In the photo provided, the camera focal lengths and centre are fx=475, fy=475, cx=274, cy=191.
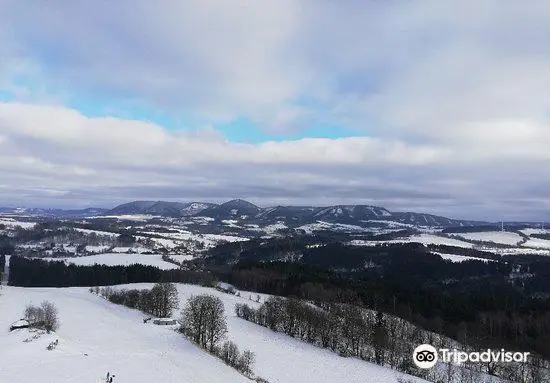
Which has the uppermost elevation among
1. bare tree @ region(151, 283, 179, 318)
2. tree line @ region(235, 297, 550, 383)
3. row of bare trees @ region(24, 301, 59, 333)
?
row of bare trees @ region(24, 301, 59, 333)

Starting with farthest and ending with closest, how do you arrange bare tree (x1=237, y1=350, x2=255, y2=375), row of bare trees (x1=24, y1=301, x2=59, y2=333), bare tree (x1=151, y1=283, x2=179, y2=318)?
bare tree (x1=151, y1=283, x2=179, y2=318) < row of bare trees (x1=24, y1=301, x2=59, y2=333) < bare tree (x1=237, y1=350, x2=255, y2=375)

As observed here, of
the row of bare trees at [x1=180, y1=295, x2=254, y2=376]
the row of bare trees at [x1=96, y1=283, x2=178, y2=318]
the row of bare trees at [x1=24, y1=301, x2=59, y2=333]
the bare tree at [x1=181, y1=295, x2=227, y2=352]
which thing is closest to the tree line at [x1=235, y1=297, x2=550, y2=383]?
the row of bare trees at [x1=96, y1=283, x2=178, y2=318]

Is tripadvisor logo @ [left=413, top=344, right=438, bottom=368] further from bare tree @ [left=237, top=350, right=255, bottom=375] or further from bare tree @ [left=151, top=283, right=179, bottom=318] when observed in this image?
bare tree @ [left=151, top=283, right=179, bottom=318]

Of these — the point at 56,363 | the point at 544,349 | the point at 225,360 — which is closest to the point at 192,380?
the point at 56,363

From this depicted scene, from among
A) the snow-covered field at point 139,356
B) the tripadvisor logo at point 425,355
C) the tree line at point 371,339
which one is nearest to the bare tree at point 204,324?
the snow-covered field at point 139,356

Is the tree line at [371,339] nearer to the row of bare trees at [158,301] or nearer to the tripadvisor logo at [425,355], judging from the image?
the tripadvisor logo at [425,355]

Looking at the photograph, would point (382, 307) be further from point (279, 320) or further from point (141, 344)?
point (141, 344)

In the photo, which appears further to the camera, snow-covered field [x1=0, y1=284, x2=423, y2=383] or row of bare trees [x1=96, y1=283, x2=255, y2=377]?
row of bare trees [x1=96, y1=283, x2=255, y2=377]

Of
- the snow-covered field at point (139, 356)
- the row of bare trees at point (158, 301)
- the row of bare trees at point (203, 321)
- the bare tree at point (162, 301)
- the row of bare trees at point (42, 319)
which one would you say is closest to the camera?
the snow-covered field at point (139, 356)

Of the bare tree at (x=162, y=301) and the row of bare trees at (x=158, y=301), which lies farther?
the row of bare trees at (x=158, y=301)
